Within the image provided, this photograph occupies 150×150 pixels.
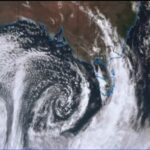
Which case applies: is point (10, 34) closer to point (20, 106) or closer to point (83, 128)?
point (20, 106)

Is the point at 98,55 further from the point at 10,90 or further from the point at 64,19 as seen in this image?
the point at 10,90

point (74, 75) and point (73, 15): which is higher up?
point (73, 15)

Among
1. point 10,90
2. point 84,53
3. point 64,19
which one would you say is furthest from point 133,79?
point 10,90

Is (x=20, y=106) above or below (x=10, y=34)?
below

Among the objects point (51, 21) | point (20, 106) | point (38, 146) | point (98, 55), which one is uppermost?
point (51, 21)

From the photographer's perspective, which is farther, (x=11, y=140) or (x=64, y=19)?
(x=11, y=140)

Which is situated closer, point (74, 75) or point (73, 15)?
point (73, 15)

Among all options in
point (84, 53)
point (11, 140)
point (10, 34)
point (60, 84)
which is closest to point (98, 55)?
point (84, 53)
